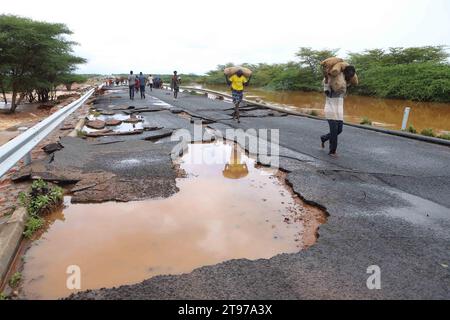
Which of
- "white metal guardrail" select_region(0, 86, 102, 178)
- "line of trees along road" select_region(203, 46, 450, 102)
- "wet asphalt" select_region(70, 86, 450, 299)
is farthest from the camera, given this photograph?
"line of trees along road" select_region(203, 46, 450, 102)

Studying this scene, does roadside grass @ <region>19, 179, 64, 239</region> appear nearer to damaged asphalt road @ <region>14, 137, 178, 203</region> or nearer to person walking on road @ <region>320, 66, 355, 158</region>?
damaged asphalt road @ <region>14, 137, 178, 203</region>

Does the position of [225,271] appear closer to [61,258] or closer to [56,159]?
[61,258]

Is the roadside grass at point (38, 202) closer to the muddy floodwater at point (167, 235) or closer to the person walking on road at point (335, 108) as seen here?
the muddy floodwater at point (167, 235)

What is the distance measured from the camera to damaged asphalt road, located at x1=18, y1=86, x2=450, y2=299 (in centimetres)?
239

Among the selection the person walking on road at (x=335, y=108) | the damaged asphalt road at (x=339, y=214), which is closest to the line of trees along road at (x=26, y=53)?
the damaged asphalt road at (x=339, y=214)

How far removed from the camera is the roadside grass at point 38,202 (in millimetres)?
3363

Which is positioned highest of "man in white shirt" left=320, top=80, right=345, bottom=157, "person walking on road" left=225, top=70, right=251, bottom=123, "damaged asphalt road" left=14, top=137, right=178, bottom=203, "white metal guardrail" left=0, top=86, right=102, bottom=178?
"person walking on road" left=225, top=70, right=251, bottom=123

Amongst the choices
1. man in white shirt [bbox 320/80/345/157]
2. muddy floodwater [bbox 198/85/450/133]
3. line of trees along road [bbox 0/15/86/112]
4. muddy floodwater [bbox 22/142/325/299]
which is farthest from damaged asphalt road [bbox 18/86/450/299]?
line of trees along road [bbox 0/15/86/112]

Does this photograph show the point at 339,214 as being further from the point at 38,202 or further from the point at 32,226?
the point at 38,202

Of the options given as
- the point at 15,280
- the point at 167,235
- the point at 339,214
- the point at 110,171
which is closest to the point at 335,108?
the point at 339,214

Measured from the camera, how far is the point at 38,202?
3719 millimetres

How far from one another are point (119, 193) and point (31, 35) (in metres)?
18.1

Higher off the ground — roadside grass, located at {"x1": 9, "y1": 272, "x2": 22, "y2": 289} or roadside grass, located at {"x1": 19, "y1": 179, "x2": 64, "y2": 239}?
roadside grass, located at {"x1": 19, "y1": 179, "x2": 64, "y2": 239}
